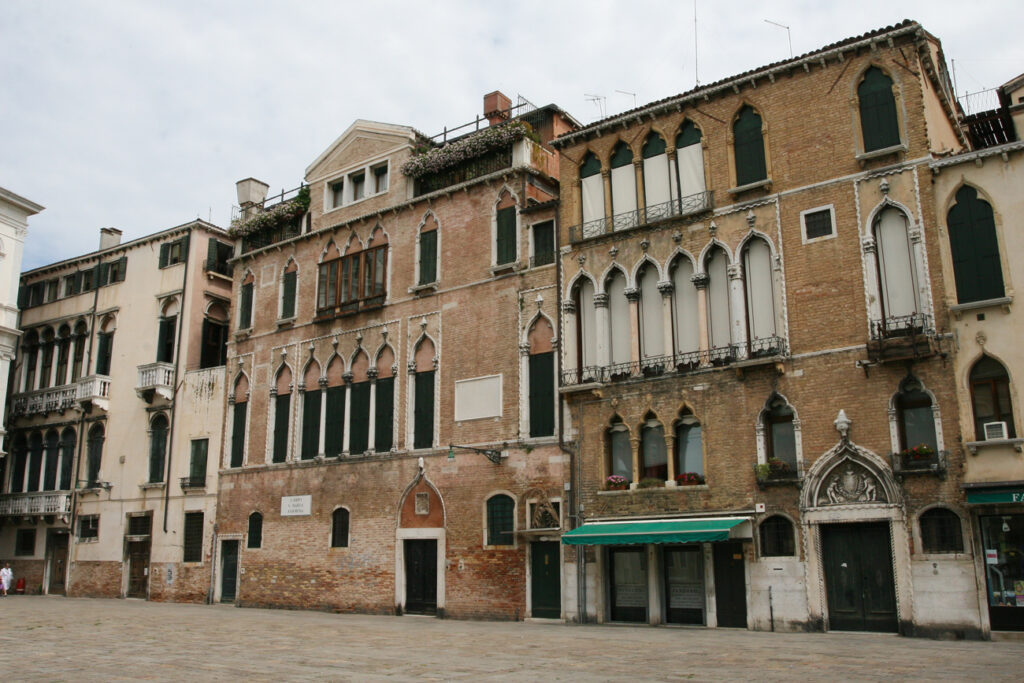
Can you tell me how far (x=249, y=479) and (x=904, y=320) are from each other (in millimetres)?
22633

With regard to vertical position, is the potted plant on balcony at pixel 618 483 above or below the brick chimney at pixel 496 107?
below

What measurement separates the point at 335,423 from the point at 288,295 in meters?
5.72

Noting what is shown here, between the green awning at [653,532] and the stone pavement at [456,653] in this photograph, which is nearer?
the stone pavement at [456,653]

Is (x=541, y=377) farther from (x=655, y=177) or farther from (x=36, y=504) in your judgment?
(x=36, y=504)

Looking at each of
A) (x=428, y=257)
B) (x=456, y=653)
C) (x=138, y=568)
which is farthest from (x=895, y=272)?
(x=138, y=568)

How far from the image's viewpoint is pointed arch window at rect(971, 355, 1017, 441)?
59.4 feet

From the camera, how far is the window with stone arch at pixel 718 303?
2220cm

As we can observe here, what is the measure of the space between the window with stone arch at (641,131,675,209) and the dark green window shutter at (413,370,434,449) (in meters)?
8.71

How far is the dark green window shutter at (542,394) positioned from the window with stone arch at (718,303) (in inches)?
192

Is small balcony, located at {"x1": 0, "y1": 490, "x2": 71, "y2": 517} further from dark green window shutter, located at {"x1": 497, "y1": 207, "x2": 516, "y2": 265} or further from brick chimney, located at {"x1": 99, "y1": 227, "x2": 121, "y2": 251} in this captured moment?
dark green window shutter, located at {"x1": 497, "y1": 207, "x2": 516, "y2": 265}

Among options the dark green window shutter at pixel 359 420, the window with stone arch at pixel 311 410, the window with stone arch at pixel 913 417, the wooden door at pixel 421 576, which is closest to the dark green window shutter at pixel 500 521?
the wooden door at pixel 421 576

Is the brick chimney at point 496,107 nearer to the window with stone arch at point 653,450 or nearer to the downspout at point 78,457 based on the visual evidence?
the window with stone arch at point 653,450

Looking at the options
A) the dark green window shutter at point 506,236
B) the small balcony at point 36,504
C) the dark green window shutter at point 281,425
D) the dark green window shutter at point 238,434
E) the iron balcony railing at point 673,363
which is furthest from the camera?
the small balcony at point 36,504

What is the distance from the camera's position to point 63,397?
3809 centimetres
